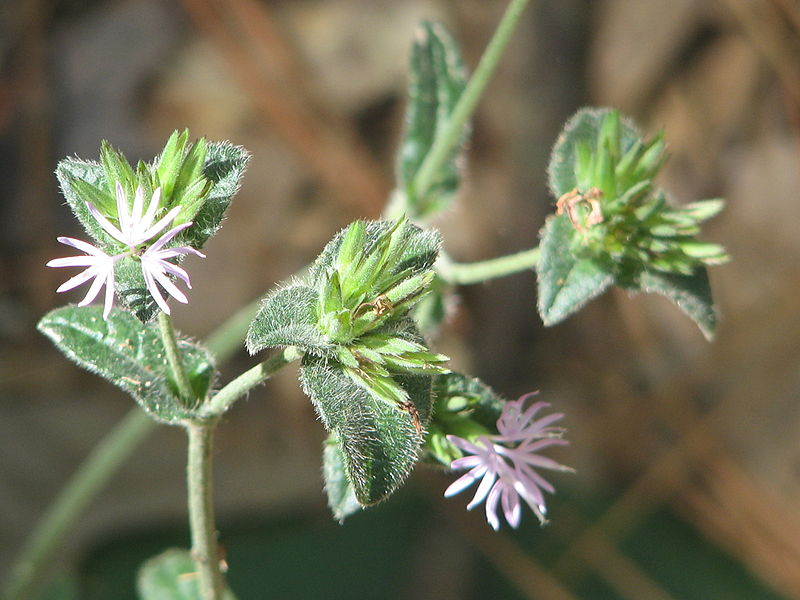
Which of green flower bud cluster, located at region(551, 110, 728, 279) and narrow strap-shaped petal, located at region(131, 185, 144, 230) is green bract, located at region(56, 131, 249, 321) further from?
green flower bud cluster, located at region(551, 110, 728, 279)

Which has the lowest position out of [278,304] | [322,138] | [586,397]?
[278,304]

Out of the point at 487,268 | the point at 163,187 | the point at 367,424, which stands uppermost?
the point at 163,187

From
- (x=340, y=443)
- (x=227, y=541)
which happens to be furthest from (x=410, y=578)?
(x=340, y=443)

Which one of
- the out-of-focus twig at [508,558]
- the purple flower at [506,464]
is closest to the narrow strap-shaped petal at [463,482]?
the purple flower at [506,464]

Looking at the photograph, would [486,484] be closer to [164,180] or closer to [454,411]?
[454,411]

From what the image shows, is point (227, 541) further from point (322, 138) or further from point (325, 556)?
point (322, 138)

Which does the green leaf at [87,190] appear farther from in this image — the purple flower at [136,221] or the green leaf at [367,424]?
the green leaf at [367,424]

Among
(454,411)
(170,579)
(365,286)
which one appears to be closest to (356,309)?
(365,286)
